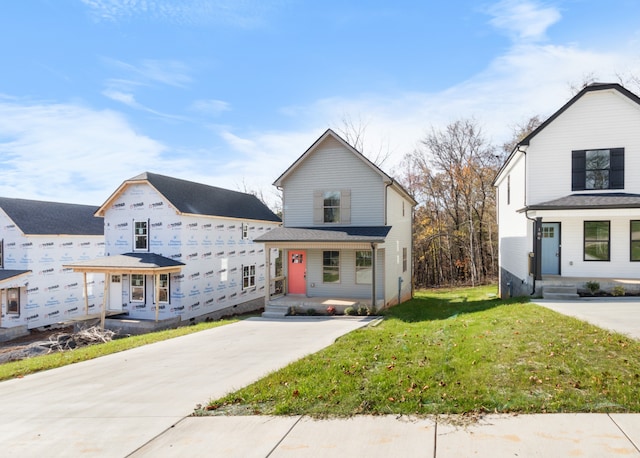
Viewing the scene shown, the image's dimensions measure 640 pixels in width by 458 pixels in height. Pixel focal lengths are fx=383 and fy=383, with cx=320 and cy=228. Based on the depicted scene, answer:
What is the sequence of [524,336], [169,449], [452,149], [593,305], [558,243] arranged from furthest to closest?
[452,149], [558,243], [593,305], [524,336], [169,449]

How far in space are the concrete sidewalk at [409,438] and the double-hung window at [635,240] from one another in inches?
527

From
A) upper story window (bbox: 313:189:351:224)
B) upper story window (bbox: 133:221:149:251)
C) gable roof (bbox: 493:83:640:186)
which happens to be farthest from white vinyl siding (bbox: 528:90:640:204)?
upper story window (bbox: 133:221:149:251)

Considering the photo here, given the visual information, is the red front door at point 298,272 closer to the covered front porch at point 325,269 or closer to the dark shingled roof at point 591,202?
the covered front porch at point 325,269

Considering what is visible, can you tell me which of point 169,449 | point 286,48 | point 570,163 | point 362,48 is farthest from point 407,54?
point 169,449

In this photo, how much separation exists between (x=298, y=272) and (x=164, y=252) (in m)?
7.16

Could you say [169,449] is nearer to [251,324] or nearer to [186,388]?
[186,388]

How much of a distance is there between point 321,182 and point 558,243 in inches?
410

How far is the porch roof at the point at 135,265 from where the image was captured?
18.0m

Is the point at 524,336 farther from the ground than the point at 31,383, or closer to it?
farther from the ground

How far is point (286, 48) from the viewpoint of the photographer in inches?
586

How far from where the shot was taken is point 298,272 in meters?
18.5

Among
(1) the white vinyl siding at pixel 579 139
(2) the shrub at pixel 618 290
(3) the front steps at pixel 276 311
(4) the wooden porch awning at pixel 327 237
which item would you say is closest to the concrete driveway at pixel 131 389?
(3) the front steps at pixel 276 311

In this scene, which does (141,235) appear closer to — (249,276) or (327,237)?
(249,276)

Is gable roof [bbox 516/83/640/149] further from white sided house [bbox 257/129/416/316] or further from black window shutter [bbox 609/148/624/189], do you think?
white sided house [bbox 257/129/416/316]
